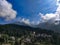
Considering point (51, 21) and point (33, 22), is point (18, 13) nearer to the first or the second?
point (33, 22)

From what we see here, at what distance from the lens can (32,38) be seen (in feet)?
17.7

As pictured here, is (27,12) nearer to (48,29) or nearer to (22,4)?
(22,4)

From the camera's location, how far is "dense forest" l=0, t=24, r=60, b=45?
532cm

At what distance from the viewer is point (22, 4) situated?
18.0 ft

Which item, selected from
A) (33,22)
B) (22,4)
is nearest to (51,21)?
(33,22)

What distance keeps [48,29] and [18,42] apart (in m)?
0.86

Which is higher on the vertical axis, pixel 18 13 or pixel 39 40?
pixel 18 13

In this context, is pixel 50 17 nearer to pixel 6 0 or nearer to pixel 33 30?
pixel 33 30

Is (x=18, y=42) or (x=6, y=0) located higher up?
(x=6, y=0)

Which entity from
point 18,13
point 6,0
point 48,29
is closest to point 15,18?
point 18,13

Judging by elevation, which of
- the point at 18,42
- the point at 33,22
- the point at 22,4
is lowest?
the point at 18,42

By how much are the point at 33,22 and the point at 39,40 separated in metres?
0.49

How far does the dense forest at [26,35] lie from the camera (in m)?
5.32

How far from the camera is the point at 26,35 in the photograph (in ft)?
17.8
